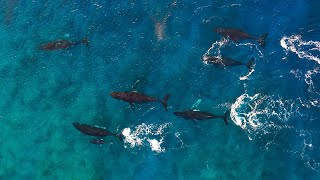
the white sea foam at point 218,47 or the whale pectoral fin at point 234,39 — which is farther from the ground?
the whale pectoral fin at point 234,39

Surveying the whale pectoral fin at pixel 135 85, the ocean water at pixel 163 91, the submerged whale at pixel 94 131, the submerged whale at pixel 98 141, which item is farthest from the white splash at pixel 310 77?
the submerged whale at pixel 98 141

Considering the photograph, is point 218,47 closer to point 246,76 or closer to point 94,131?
point 246,76

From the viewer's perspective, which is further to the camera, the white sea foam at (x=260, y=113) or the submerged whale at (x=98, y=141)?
the submerged whale at (x=98, y=141)

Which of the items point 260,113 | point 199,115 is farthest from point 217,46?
point 260,113

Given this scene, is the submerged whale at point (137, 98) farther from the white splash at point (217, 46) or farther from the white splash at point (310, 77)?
the white splash at point (310, 77)

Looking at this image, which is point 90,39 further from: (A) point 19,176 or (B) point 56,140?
(A) point 19,176

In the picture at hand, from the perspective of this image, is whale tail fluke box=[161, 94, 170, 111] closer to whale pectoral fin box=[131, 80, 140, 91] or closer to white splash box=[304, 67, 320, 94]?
whale pectoral fin box=[131, 80, 140, 91]

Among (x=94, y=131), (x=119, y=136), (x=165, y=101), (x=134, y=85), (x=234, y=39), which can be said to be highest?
(x=234, y=39)
